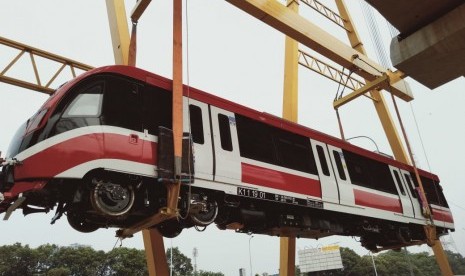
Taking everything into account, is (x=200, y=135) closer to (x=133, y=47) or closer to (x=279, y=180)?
(x=279, y=180)

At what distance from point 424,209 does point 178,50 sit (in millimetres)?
10098

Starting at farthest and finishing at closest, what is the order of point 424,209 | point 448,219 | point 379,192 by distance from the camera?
point 448,219
point 424,209
point 379,192

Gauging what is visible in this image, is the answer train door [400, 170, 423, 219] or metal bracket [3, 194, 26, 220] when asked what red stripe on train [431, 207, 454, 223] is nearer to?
train door [400, 170, 423, 219]

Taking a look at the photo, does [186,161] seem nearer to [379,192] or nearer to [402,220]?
[379,192]

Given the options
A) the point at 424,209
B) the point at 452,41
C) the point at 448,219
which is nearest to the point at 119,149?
the point at 452,41

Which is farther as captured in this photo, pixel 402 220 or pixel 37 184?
pixel 402 220

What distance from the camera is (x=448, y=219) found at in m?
14.4

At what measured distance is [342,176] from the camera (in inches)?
382

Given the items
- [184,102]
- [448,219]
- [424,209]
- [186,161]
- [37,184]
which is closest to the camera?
[37,184]

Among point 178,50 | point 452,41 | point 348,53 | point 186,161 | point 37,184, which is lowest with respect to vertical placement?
point 37,184

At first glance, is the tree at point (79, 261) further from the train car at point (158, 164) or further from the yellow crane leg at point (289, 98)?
the train car at point (158, 164)

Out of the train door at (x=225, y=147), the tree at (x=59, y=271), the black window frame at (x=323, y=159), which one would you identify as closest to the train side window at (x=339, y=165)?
the black window frame at (x=323, y=159)

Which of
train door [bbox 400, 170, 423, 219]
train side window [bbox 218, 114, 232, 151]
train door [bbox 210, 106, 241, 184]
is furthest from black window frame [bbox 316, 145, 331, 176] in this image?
train door [bbox 400, 170, 423, 219]

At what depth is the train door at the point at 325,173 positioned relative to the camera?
8.88m
